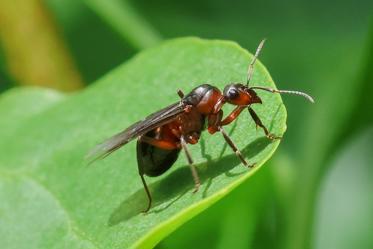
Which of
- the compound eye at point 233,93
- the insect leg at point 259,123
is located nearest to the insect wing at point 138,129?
the compound eye at point 233,93

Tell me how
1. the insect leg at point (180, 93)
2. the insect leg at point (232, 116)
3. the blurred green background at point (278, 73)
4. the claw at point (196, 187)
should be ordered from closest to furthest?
the claw at point (196, 187)
the insect leg at point (232, 116)
the insect leg at point (180, 93)
the blurred green background at point (278, 73)

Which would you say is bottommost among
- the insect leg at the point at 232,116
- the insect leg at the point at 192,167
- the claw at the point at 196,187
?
the claw at the point at 196,187

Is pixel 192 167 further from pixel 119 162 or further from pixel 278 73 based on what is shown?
pixel 278 73

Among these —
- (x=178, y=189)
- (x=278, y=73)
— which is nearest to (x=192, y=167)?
(x=178, y=189)

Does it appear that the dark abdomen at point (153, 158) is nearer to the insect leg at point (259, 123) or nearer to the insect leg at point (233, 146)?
the insect leg at point (233, 146)

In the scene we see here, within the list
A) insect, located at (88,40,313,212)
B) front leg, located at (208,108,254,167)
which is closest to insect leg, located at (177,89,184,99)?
insect, located at (88,40,313,212)

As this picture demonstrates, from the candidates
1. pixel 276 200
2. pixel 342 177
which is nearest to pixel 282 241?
pixel 276 200

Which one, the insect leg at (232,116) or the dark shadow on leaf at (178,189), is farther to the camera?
the insect leg at (232,116)
